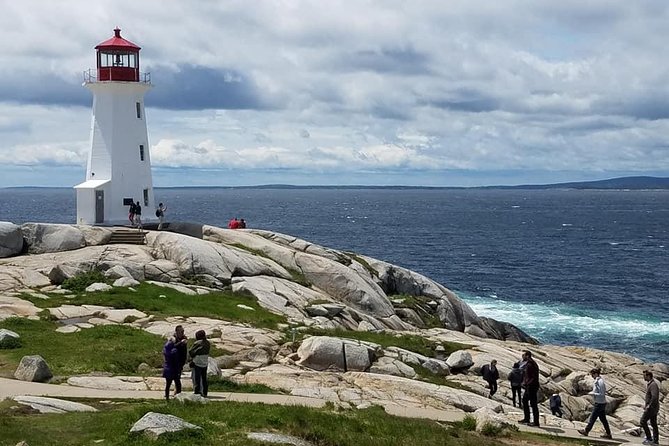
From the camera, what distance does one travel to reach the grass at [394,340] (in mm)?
32062

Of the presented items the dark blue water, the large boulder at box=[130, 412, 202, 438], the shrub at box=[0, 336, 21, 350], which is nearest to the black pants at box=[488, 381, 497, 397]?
the large boulder at box=[130, 412, 202, 438]

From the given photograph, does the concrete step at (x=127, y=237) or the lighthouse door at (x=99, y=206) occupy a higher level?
the lighthouse door at (x=99, y=206)

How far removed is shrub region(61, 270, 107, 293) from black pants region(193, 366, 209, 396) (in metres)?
15.0

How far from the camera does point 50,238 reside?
42000mm

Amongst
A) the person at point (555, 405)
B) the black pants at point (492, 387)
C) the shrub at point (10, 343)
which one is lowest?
the person at point (555, 405)

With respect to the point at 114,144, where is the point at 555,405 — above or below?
below

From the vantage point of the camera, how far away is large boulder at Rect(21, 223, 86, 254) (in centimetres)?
4178

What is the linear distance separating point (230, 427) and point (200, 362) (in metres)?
4.21

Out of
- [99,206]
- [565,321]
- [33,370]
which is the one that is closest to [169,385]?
[33,370]

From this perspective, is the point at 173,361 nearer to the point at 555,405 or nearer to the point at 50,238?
the point at 555,405

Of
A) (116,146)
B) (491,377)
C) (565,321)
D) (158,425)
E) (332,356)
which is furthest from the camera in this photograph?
(565,321)

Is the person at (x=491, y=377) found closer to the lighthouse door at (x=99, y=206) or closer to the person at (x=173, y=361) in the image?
the person at (x=173, y=361)

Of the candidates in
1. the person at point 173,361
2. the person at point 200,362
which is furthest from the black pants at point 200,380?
the person at point 173,361

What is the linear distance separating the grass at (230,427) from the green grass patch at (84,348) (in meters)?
4.92
